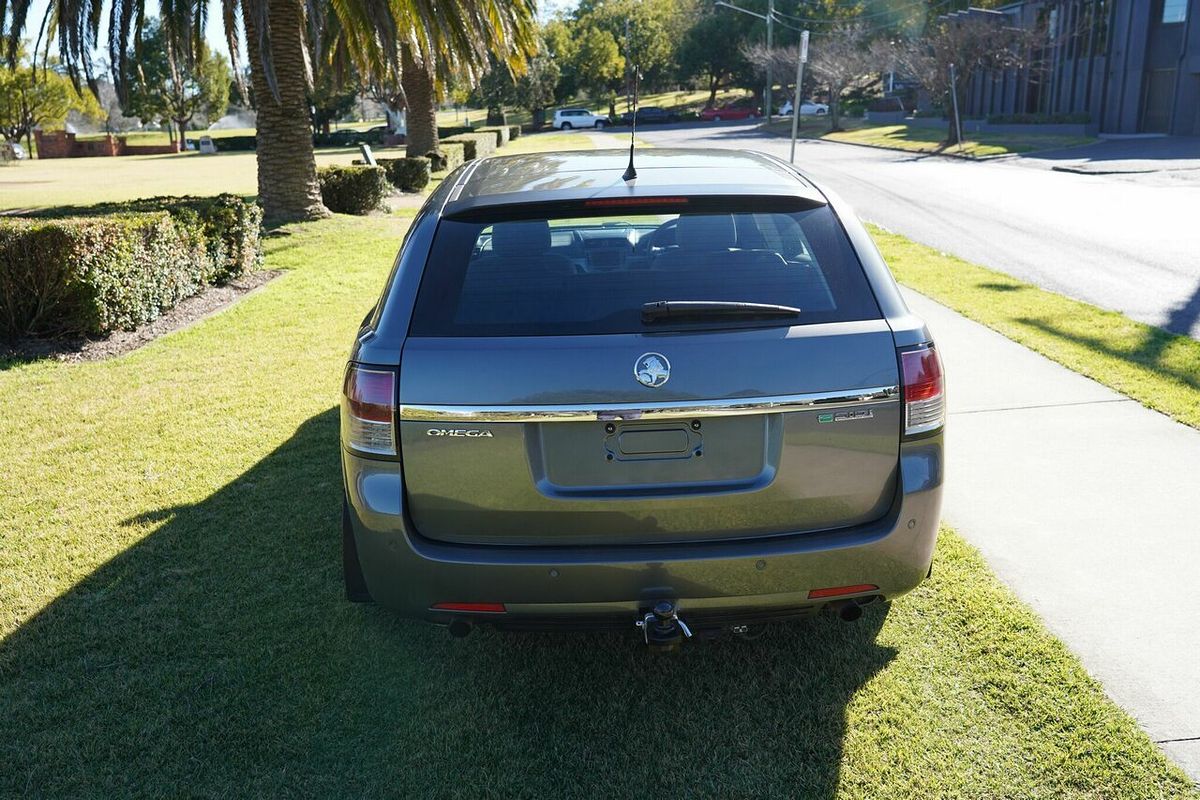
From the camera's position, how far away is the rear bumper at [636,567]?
2898 mm

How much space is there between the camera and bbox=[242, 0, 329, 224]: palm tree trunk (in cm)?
1530

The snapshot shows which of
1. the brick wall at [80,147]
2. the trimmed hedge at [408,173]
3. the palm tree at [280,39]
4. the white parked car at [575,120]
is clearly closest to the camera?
the palm tree at [280,39]

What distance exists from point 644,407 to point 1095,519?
2875mm

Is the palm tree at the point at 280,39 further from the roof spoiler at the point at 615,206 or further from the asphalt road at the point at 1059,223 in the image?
the roof spoiler at the point at 615,206

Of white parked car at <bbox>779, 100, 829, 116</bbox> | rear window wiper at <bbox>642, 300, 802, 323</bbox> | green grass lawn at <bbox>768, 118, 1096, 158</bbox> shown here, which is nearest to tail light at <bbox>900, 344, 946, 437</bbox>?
rear window wiper at <bbox>642, 300, 802, 323</bbox>

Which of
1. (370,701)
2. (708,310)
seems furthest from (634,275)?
(370,701)

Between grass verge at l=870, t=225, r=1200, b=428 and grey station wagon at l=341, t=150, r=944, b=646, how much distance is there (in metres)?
3.99

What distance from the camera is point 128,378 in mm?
7516

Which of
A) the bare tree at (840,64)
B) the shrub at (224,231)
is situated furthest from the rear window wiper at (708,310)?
the bare tree at (840,64)

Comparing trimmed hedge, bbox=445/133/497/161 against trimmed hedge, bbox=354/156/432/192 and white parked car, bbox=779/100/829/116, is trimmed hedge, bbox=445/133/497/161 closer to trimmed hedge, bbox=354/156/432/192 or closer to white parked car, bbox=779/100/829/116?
trimmed hedge, bbox=354/156/432/192

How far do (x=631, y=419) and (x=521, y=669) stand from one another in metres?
1.23

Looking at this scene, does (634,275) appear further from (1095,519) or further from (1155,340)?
(1155,340)

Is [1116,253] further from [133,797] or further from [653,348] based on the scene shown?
[133,797]

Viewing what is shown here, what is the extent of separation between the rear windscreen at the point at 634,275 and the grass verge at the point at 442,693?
130cm
